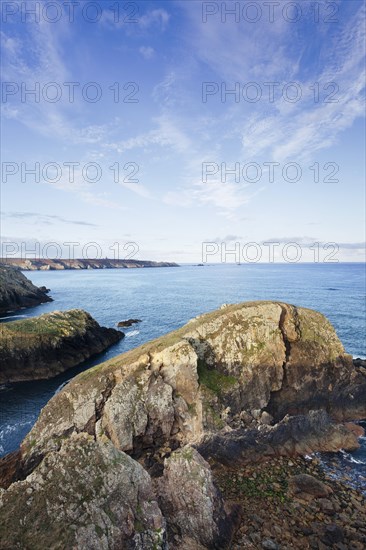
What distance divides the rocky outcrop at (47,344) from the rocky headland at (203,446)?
888 inches

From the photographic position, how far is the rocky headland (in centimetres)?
1139

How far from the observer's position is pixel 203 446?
20312 mm

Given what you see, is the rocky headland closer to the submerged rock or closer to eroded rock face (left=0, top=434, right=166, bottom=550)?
eroded rock face (left=0, top=434, right=166, bottom=550)

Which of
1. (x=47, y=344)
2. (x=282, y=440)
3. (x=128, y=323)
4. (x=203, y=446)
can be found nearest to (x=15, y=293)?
(x=128, y=323)

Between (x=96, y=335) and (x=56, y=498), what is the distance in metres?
47.3

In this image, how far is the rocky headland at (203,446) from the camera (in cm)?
1139

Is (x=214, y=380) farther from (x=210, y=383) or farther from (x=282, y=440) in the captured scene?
(x=282, y=440)

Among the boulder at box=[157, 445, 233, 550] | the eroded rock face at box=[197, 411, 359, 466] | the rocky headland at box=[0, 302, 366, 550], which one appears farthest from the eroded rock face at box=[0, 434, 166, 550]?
the eroded rock face at box=[197, 411, 359, 466]

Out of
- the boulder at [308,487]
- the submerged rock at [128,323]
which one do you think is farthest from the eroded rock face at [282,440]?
the submerged rock at [128,323]

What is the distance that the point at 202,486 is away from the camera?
14781mm

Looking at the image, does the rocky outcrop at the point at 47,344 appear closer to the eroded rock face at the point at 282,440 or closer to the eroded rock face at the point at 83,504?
the eroded rock face at the point at 282,440

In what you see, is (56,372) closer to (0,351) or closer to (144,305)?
(0,351)

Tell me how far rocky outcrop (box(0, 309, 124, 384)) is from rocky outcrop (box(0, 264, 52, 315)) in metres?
39.3

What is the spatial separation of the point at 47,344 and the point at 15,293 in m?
54.8
